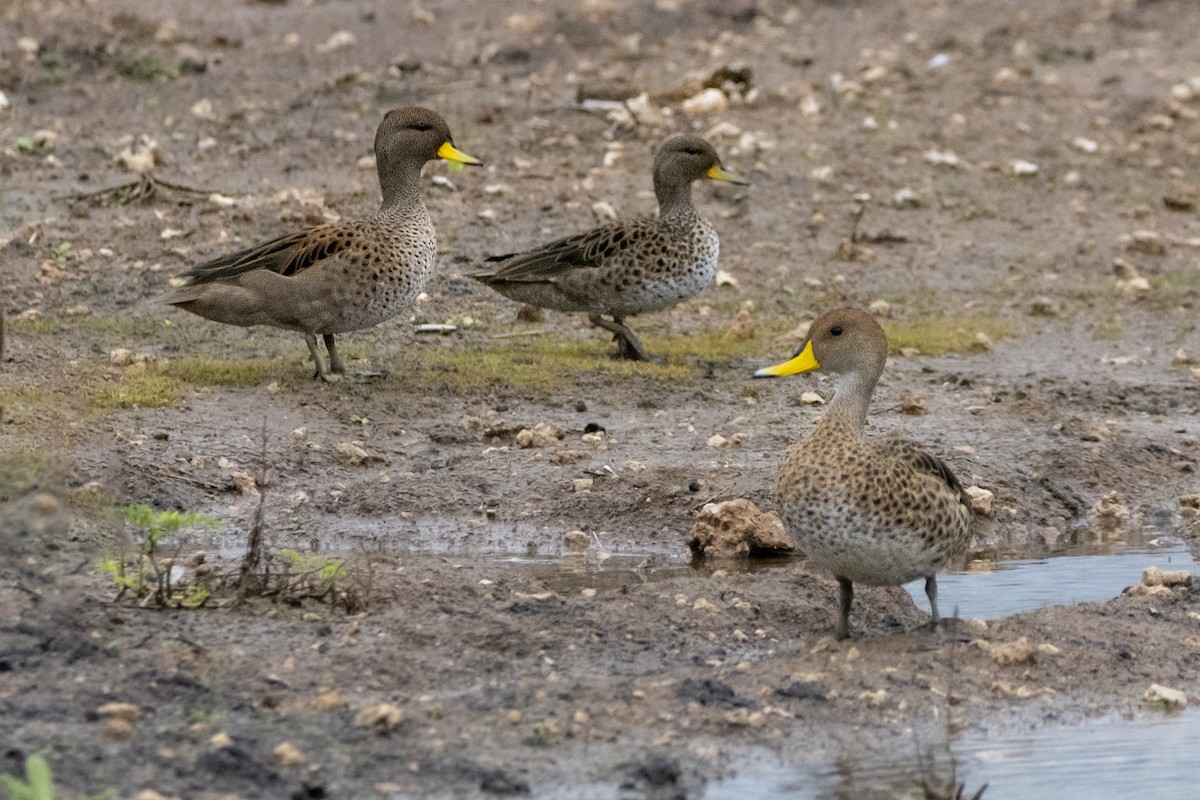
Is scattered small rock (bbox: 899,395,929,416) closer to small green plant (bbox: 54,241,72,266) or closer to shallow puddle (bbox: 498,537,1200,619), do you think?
shallow puddle (bbox: 498,537,1200,619)

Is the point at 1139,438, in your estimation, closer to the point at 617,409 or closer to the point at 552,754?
the point at 617,409

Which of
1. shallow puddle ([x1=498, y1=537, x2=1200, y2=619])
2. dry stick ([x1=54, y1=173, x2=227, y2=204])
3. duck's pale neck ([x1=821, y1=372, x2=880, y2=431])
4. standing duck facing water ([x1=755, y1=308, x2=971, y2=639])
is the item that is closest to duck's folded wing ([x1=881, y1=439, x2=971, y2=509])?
standing duck facing water ([x1=755, y1=308, x2=971, y2=639])

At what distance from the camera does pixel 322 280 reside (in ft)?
28.9

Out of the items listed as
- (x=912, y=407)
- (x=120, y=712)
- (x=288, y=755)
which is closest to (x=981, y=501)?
(x=912, y=407)

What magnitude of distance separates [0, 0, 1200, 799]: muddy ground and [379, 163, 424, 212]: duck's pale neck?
84 centimetres

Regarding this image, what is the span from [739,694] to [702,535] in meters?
1.85

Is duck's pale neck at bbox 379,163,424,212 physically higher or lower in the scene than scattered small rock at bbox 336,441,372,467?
higher

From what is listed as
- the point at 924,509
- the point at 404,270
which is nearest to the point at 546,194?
the point at 404,270

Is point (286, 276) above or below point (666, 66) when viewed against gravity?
below

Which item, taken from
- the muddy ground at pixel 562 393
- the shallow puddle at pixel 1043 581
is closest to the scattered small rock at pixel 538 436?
the muddy ground at pixel 562 393

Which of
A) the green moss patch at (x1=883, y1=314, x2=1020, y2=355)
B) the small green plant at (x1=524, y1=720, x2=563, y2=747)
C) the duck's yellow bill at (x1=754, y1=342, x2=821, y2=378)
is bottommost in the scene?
the small green plant at (x1=524, y1=720, x2=563, y2=747)

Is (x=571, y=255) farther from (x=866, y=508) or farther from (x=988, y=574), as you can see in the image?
(x=866, y=508)

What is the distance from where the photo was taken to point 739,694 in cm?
560

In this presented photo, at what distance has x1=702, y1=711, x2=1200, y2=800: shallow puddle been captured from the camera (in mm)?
5137
